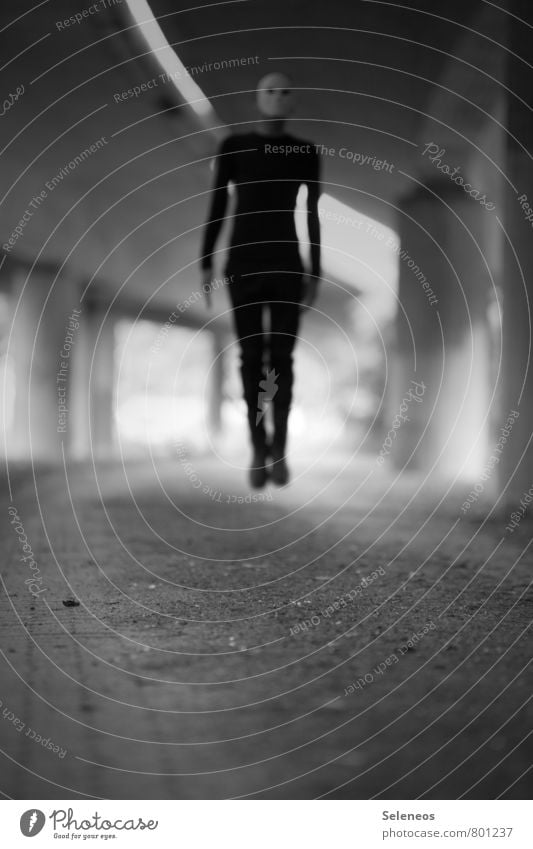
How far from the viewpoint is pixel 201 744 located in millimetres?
1517

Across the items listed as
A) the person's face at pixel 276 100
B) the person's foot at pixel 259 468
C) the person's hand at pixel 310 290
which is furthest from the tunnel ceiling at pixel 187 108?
the person's foot at pixel 259 468

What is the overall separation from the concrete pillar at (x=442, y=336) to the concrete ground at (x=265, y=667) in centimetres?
446

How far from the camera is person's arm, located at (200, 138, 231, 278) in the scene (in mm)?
2904

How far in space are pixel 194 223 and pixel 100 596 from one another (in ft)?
29.9

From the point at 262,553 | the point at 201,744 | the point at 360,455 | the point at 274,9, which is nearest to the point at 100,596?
the point at 262,553

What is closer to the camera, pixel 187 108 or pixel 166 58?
pixel 166 58

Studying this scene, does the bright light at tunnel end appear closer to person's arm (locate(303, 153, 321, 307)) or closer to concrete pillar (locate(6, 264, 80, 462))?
person's arm (locate(303, 153, 321, 307))

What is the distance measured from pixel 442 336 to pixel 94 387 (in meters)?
7.21

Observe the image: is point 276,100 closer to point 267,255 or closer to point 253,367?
point 267,255

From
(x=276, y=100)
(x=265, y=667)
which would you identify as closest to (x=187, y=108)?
(x=276, y=100)

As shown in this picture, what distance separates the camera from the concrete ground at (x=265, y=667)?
1.44 m

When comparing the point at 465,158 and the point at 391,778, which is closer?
the point at 391,778

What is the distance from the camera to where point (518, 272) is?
4.87 m

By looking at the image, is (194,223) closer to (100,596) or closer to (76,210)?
(76,210)
